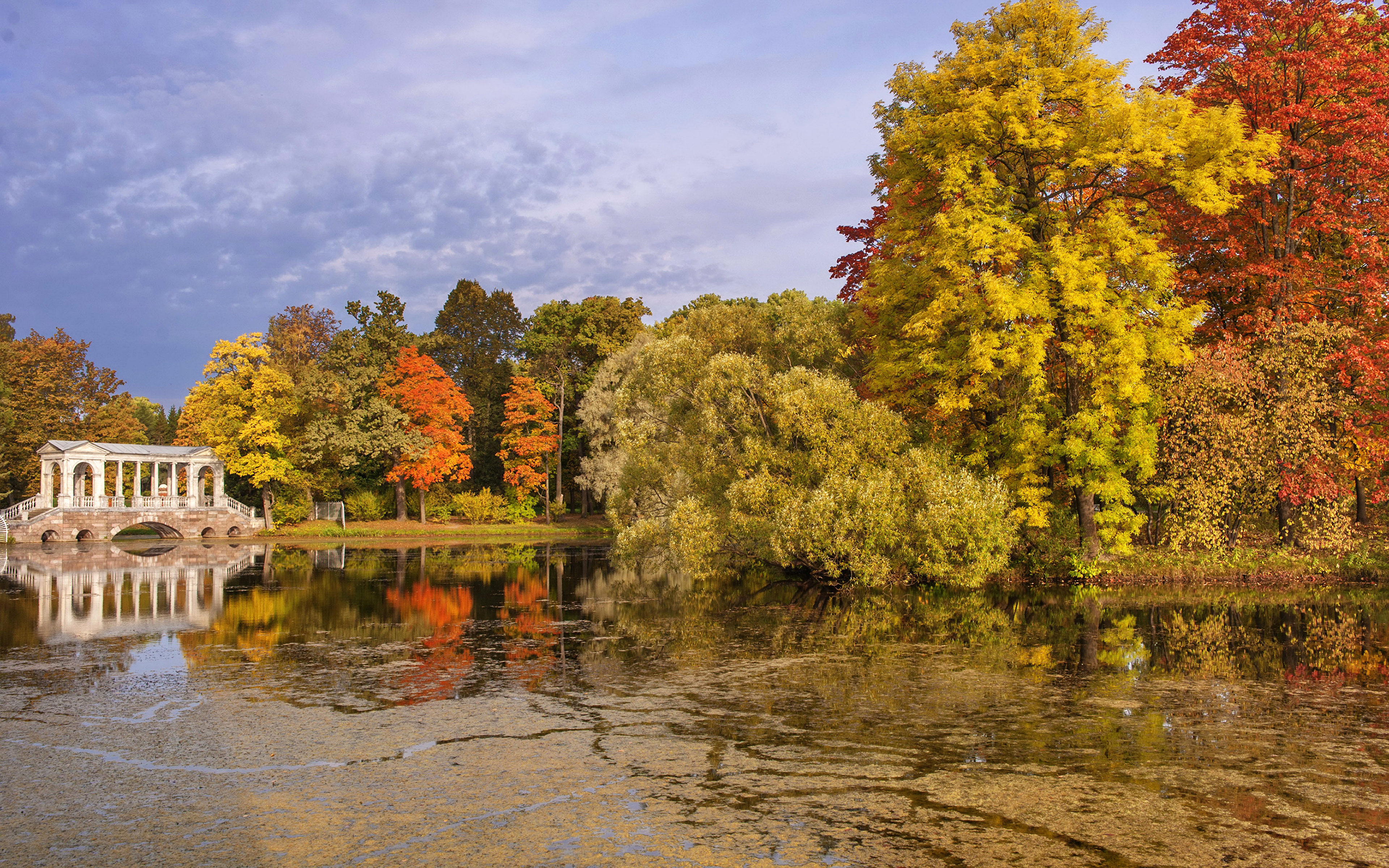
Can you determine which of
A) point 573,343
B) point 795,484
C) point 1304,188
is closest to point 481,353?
point 573,343

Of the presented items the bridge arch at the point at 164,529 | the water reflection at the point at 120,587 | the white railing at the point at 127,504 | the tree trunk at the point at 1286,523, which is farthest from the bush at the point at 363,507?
the tree trunk at the point at 1286,523

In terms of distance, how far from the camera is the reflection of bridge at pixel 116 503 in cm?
4509

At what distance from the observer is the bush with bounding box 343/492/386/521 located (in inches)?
2044

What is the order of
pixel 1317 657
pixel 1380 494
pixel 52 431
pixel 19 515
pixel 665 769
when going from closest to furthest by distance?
pixel 665 769 → pixel 1317 657 → pixel 1380 494 → pixel 19 515 → pixel 52 431

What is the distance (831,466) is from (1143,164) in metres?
10.9

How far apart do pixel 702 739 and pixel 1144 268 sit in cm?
1778

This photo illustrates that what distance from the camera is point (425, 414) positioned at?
5144 cm

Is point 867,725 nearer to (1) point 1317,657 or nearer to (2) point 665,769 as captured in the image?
(2) point 665,769

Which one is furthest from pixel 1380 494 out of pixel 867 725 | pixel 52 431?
pixel 52 431

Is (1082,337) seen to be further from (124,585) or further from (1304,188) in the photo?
(124,585)

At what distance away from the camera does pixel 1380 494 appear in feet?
73.3

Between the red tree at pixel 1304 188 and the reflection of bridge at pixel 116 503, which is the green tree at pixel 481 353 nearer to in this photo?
the reflection of bridge at pixel 116 503

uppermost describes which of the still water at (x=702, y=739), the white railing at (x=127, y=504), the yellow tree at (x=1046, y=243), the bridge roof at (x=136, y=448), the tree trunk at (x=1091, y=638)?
the yellow tree at (x=1046, y=243)

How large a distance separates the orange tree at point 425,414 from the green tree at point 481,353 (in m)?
3.93
